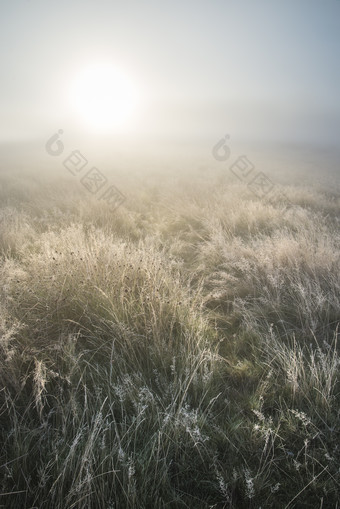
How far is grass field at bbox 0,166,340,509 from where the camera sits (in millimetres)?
1268

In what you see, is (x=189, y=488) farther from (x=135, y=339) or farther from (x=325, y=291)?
(x=325, y=291)

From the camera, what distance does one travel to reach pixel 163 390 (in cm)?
179

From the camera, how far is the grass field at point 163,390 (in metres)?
1.27

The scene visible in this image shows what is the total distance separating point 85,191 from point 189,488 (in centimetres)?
936

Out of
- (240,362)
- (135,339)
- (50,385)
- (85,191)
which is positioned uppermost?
(85,191)

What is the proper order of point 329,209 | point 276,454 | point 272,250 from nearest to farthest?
point 276,454, point 272,250, point 329,209

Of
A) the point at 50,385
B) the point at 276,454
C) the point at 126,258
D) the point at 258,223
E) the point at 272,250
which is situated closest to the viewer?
the point at 276,454

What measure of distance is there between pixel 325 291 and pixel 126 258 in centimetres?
239

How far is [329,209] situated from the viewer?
303 inches

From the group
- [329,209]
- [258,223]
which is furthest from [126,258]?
[329,209]

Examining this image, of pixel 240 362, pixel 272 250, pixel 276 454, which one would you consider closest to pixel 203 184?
pixel 272 250

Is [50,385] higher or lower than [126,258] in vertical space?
lower

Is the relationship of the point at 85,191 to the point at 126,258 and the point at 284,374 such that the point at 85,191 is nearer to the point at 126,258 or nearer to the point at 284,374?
the point at 126,258

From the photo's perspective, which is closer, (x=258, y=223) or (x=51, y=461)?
(x=51, y=461)
